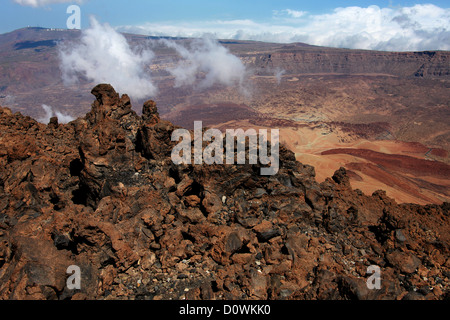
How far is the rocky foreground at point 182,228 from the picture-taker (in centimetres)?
610

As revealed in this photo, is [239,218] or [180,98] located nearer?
[239,218]

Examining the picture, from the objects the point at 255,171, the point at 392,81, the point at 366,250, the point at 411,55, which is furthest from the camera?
the point at 411,55

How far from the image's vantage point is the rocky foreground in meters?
6.10

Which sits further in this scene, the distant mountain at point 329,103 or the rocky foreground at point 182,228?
the distant mountain at point 329,103

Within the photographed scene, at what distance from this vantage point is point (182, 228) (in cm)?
762

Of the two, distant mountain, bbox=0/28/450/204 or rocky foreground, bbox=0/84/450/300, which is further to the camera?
distant mountain, bbox=0/28/450/204

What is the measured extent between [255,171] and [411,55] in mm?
139562

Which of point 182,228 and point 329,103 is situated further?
point 329,103

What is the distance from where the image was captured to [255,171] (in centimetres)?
926

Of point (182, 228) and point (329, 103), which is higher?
point (329, 103)

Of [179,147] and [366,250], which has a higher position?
[179,147]

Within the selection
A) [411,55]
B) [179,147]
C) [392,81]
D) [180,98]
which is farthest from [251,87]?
[179,147]
